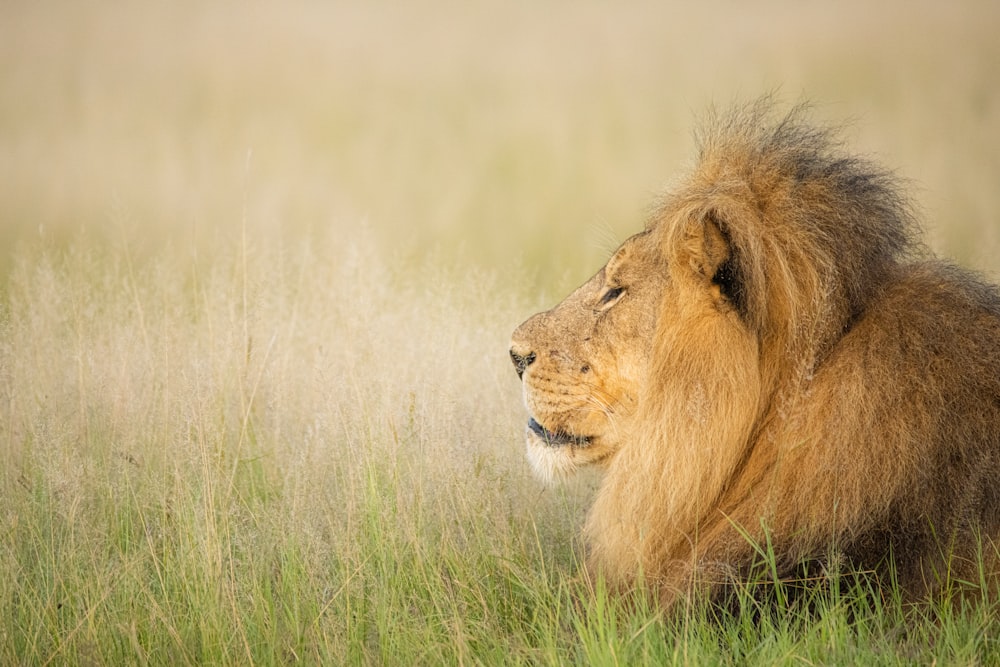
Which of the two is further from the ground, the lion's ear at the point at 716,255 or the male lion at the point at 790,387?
the lion's ear at the point at 716,255

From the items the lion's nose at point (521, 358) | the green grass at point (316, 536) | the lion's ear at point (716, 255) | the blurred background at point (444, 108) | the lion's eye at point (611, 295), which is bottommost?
the green grass at point (316, 536)

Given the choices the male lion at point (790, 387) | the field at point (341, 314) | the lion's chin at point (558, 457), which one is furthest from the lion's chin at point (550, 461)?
the field at point (341, 314)

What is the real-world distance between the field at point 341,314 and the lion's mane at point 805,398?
208 mm

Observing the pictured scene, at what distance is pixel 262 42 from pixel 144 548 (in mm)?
16385

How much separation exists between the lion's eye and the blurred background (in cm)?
624

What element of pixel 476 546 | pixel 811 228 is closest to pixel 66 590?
pixel 476 546

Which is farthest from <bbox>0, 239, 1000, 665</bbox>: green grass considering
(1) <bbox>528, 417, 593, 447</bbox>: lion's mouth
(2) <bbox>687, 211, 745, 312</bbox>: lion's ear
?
(2) <bbox>687, 211, 745, 312</bbox>: lion's ear

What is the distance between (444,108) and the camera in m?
18.2

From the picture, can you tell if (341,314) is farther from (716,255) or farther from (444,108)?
(444,108)

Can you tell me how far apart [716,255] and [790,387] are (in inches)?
17.0

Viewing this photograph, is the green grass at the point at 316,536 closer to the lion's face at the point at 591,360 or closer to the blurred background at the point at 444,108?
the lion's face at the point at 591,360

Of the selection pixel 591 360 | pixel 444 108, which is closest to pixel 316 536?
pixel 591 360

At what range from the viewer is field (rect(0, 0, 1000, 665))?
3703mm

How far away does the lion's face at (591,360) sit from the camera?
354cm
